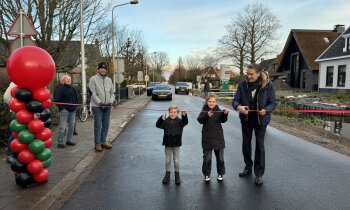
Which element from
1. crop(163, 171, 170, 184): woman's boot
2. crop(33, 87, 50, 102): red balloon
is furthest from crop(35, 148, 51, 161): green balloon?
crop(163, 171, 170, 184): woman's boot

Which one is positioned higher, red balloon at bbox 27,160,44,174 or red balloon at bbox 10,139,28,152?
red balloon at bbox 10,139,28,152

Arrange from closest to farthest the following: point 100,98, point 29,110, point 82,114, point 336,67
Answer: point 29,110, point 100,98, point 82,114, point 336,67

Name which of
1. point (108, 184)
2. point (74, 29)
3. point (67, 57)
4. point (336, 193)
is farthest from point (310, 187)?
point (67, 57)

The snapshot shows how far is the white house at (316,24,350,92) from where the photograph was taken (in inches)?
1257

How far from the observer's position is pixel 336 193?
5.08 meters

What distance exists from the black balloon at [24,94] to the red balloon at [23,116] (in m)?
0.17

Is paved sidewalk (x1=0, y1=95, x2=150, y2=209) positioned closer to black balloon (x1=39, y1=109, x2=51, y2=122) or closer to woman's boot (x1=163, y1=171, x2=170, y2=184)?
black balloon (x1=39, y1=109, x2=51, y2=122)

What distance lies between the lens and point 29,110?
504cm

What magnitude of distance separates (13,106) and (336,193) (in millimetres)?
4979

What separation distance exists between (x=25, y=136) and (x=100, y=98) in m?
2.69

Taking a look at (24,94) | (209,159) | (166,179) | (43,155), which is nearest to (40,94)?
(24,94)

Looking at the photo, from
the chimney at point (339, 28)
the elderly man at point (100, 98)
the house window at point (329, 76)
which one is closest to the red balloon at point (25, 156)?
the elderly man at point (100, 98)

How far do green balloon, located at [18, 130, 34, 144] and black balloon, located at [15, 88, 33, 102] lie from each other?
479mm

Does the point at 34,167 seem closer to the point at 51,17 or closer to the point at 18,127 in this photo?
the point at 18,127
